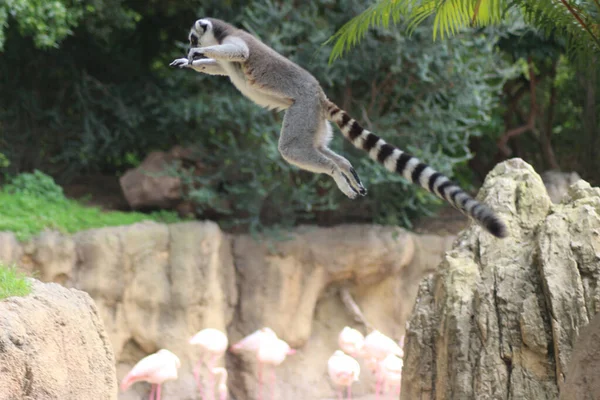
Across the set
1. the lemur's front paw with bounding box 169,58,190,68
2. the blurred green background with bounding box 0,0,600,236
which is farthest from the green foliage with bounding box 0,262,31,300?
the blurred green background with bounding box 0,0,600,236

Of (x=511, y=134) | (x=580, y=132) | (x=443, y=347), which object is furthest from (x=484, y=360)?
(x=580, y=132)

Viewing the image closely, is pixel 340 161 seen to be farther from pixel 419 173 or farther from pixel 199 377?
pixel 199 377

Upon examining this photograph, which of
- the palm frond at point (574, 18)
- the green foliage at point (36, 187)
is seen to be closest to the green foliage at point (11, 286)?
the palm frond at point (574, 18)

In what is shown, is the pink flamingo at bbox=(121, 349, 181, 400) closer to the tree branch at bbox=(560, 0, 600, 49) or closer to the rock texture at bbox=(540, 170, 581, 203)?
the tree branch at bbox=(560, 0, 600, 49)

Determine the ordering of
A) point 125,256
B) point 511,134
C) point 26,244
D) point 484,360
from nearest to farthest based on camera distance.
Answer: point 484,360, point 26,244, point 125,256, point 511,134

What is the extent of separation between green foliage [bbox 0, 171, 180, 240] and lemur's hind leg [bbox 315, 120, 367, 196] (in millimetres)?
4405

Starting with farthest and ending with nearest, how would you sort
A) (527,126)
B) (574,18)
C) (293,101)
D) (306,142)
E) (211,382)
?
(527,126) < (211,382) < (574,18) < (293,101) < (306,142)

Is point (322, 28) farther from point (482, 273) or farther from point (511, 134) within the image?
point (482, 273)

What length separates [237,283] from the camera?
966 centimetres

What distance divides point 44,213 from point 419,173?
568 cm

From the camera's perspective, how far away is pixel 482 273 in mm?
5043

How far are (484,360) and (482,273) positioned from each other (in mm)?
696

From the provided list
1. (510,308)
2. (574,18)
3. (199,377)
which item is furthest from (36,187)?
(574,18)

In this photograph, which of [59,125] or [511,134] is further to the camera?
[511,134]
